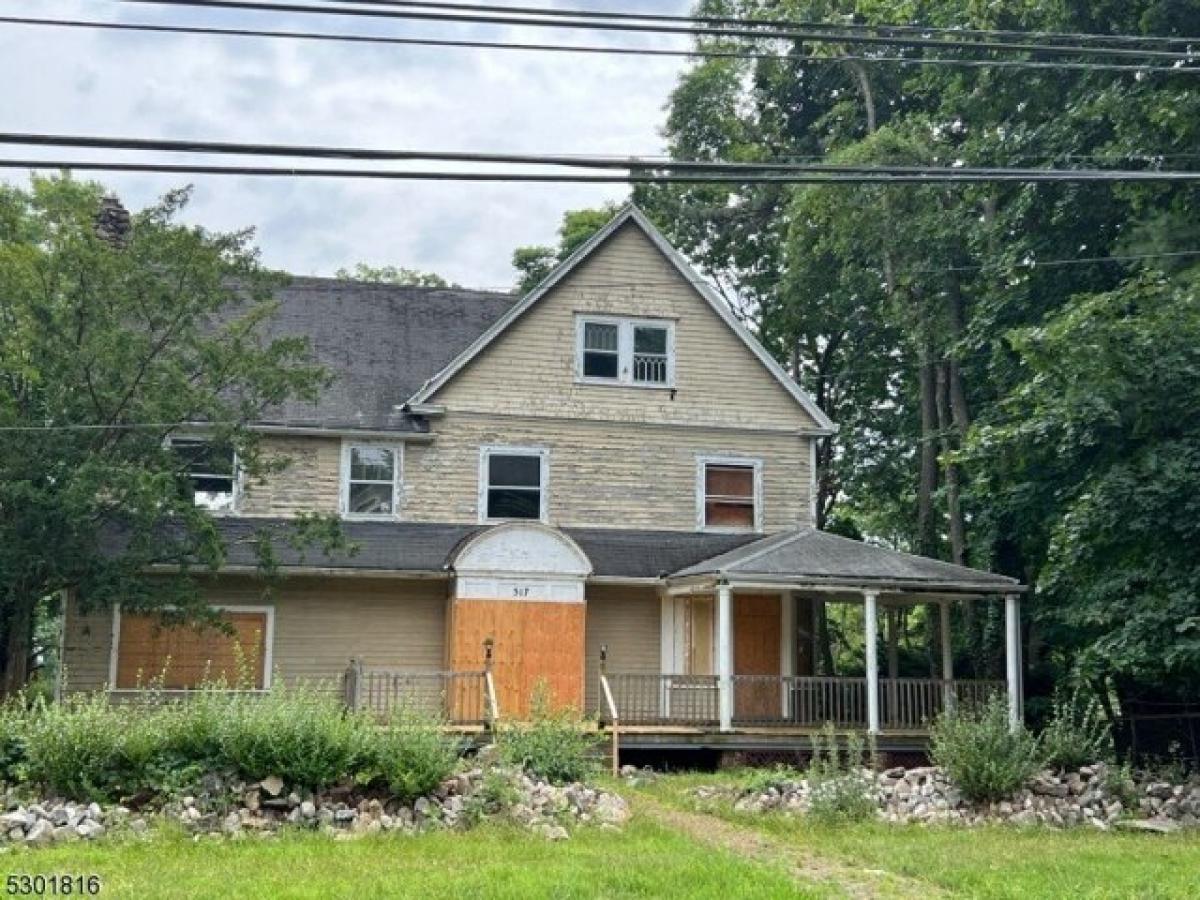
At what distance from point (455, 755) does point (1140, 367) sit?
11250 mm

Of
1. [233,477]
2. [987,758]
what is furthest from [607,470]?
[987,758]

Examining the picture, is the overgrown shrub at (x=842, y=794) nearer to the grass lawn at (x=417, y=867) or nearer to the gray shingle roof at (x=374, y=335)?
the grass lawn at (x=417, y=867)

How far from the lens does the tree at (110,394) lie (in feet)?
55.7

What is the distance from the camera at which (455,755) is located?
13.2 meters

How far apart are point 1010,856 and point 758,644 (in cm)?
1028

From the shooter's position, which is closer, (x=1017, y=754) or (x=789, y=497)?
(x=1017, y=754)

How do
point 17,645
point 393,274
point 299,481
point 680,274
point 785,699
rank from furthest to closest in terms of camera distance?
point 393,274 < point 680,274 < point 299,481 < point 785,699 < point 17,645

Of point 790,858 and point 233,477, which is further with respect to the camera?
point 233,477

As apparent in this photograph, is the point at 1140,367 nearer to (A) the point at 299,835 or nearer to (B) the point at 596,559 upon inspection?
(B) the point at 596,559

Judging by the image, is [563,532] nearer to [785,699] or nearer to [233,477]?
[785,699]

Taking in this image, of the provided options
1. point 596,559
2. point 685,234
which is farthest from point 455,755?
point 685,234

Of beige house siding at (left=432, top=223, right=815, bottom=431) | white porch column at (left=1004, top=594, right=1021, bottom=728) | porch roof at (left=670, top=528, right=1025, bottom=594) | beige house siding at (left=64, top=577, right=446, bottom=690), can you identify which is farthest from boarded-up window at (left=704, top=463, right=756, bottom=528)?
beige house siding at (left=64, top=577, right=446, bottom=690)

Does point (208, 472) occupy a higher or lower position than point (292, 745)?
higher

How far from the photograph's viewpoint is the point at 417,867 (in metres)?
10.3
